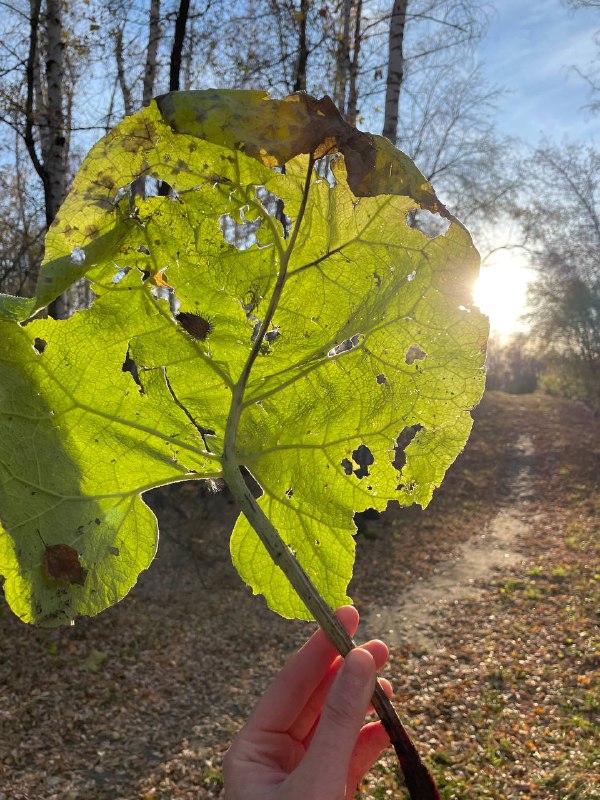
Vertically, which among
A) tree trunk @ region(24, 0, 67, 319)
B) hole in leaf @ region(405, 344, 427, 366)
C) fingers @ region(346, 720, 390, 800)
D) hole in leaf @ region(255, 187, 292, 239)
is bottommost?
fingers @ region(346, 720, 390, 800)

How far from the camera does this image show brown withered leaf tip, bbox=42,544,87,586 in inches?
42.8

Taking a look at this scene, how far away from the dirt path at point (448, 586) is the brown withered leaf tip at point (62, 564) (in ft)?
20.1


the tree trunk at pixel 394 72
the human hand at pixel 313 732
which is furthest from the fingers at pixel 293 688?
the tree trunk at pixel 394 72

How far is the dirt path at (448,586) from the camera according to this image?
6832 mm

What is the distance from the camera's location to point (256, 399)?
1160 millimetres

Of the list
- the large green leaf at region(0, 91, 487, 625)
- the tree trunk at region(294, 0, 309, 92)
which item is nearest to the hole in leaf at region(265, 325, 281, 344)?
the large green leaf at region(0, 91, 487, 625)

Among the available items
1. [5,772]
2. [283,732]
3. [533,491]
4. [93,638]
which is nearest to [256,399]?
[283,732]

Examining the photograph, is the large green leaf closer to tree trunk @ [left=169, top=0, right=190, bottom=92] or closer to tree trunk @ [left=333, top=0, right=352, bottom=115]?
tree trunk @ [left=169, top=0, right=190, bottom=92]

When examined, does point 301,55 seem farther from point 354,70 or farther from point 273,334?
point 273,334

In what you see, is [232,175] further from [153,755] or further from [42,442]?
[153,755]

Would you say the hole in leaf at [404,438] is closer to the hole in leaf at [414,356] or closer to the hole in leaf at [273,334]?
the hole in leaf at [414,356]

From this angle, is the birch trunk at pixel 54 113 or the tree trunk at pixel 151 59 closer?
the birch trunk at pixel 54 113

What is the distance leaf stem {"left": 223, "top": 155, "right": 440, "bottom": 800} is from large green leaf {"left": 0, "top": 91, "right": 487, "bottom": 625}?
0.05 feet

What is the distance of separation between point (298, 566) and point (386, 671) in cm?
557
